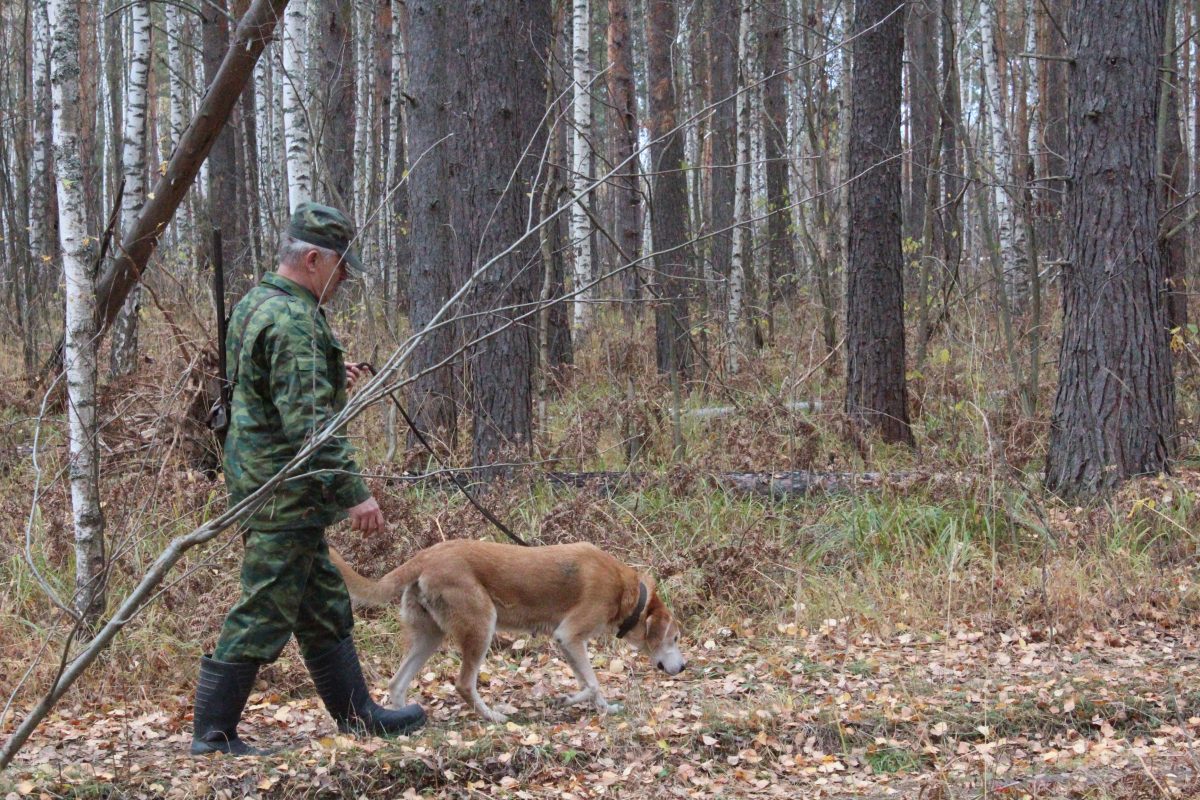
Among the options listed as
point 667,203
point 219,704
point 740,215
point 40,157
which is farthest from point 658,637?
point 40,157

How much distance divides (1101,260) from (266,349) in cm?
644

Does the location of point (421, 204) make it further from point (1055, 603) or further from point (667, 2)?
point (667, 2)

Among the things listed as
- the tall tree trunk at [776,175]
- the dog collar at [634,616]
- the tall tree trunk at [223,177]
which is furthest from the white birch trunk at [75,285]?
the tall tree trunk at [776,175]

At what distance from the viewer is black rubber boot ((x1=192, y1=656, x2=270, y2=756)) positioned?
16.2 ft

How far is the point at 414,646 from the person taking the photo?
5773 mm

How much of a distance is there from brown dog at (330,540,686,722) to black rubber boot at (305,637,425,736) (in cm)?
31

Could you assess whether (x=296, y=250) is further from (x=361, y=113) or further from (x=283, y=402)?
(x=361, y=113)

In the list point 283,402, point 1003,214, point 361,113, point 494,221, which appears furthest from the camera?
point 361,113

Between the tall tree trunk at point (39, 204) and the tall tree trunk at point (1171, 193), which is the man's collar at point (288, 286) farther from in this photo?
the tall tree trunk at point (1171, 193)

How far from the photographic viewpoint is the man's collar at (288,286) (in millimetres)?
5039

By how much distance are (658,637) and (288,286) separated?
9.01ft

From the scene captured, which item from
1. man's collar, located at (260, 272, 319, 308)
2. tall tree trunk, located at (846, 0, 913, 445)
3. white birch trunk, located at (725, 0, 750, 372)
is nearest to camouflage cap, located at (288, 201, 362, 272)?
man's collar, located at (260, 272, 319, 308)

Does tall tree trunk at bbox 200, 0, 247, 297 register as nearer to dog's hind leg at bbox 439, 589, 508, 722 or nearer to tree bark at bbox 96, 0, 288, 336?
tree bark at bbox 96, 0, 288, 336

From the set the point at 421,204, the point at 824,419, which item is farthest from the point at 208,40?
the point at 824,419
